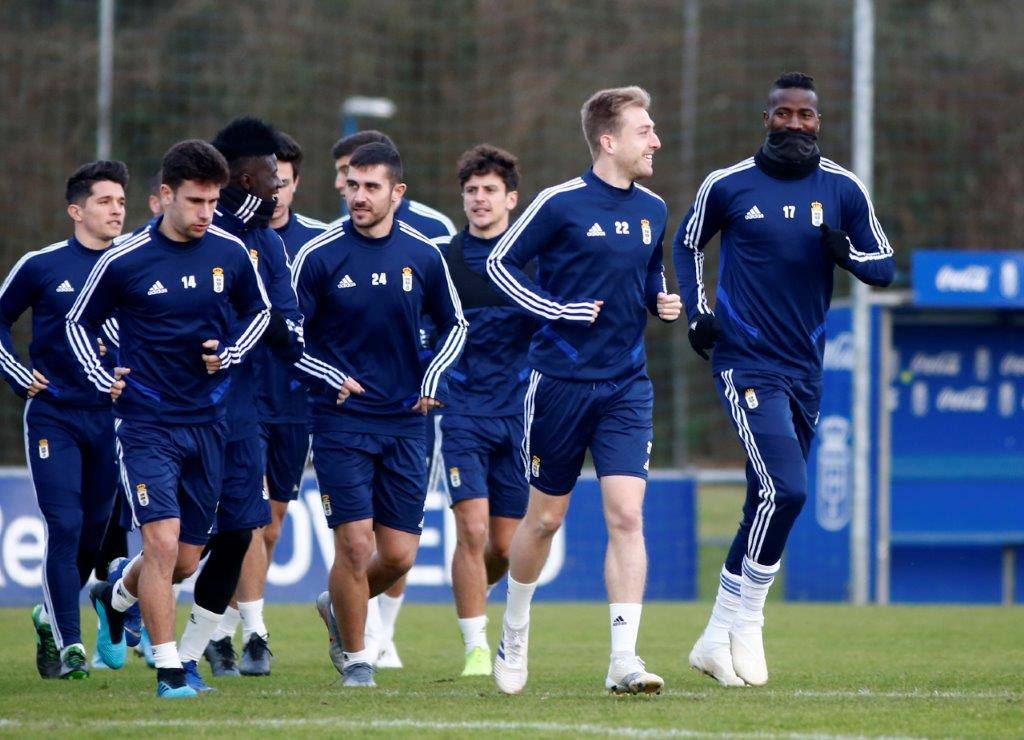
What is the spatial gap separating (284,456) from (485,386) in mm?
1237

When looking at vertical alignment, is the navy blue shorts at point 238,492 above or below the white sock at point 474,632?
above

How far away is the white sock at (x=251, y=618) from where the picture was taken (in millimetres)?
9812

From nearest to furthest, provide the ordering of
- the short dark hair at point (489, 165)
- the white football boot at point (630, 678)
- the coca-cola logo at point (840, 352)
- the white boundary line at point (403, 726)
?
the white boundary line at point (403, 726)
the white football boot at point (630, 678)
the short dark hair at point (489, 165)
the coca-cola logo at point (840, 352)

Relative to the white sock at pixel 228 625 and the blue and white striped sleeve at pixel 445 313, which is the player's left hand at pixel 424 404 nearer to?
the blue and white striped sleeve at pixel 445 313

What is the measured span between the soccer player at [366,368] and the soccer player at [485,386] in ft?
3.19

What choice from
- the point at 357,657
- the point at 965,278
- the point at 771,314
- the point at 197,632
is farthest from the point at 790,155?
the point at 965,278

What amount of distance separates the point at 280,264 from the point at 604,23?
77.7 ft

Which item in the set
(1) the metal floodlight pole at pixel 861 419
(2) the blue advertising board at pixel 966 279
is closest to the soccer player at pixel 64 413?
(2) the blue advertising board at pixel 966 279

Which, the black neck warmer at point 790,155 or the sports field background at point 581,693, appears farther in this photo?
the black neck warmer at point 790,155

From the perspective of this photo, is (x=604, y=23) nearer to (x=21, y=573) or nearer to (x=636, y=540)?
(x=21, y=573)

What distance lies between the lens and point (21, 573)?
597 inches

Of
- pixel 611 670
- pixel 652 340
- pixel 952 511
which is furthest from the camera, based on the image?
pixel 652 340

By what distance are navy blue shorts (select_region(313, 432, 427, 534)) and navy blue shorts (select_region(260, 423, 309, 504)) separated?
1498mm

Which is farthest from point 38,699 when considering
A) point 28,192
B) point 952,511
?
point 28,192
